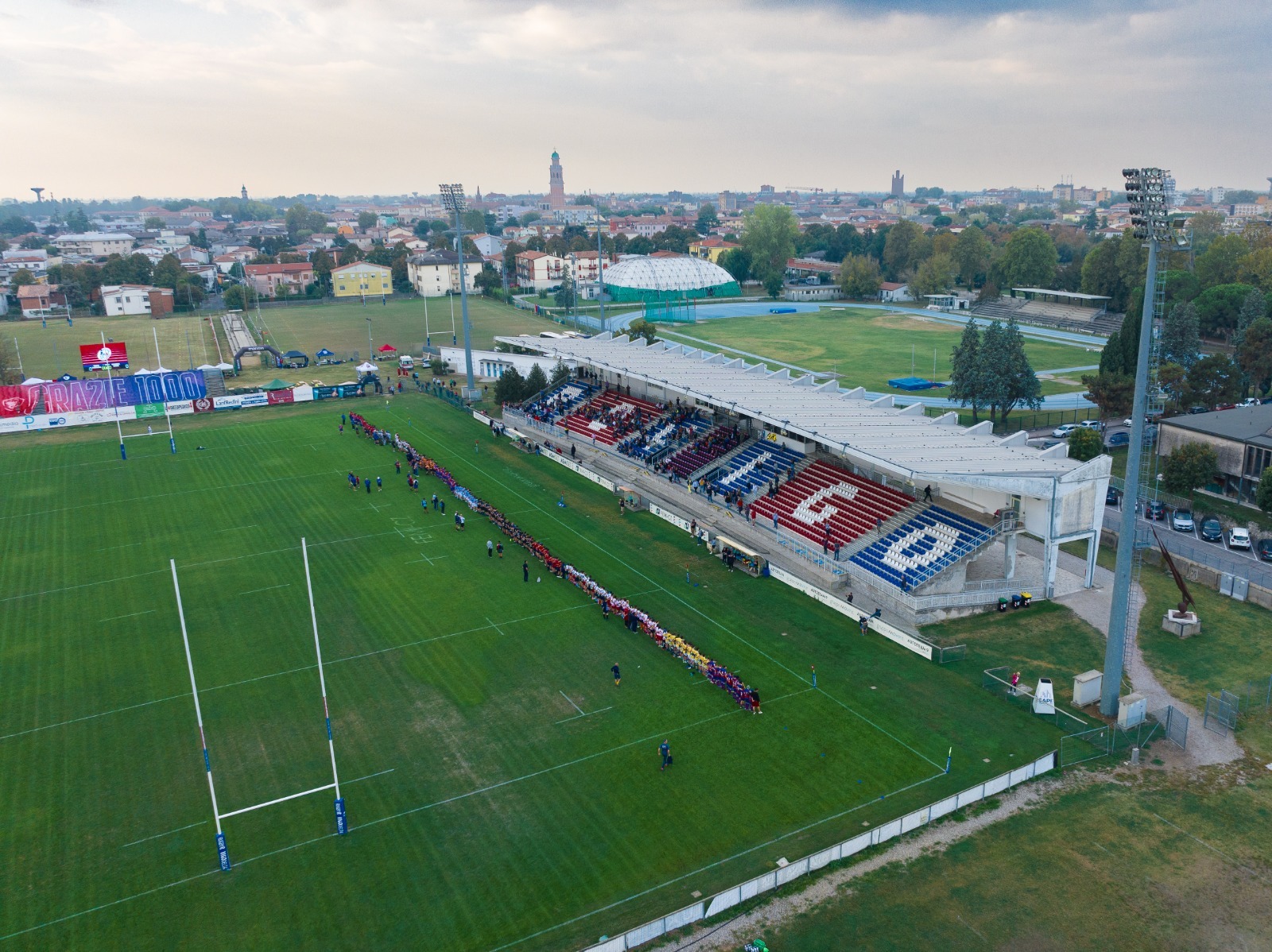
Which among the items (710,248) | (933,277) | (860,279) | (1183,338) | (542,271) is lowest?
(1183,338)

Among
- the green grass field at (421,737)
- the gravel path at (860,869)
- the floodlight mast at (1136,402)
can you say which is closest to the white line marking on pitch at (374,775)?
the green grass field at (421,737)

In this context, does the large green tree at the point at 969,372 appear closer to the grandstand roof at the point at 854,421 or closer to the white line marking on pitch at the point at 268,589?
the grandstand roof at the point at 854,421

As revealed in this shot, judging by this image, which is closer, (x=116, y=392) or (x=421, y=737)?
(x=421, y=737)

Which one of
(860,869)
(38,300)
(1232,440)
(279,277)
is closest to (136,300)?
(38,300)

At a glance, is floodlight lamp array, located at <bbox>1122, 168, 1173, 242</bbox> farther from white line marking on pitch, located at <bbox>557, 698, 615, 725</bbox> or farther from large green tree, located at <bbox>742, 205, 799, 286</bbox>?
large green tree, located at <bbox>742, 205, 799, 286</bbox>

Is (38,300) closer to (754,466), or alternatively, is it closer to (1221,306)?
(754,466)

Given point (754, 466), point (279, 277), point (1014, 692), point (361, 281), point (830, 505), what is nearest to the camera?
point (1014, 692)

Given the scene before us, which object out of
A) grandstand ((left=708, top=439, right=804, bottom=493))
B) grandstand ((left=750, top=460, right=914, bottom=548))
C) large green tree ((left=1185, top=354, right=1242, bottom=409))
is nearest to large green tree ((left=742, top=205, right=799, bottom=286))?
large green tree ((left=1185, top=354, right=1242, bottom=409))
